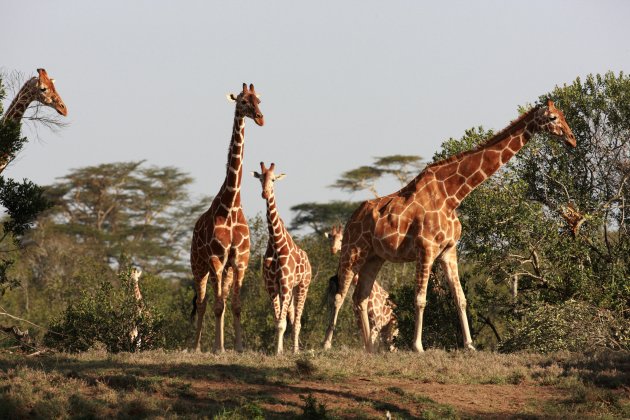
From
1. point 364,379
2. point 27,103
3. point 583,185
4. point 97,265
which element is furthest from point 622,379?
point 97,265

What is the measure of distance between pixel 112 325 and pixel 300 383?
8535 mm

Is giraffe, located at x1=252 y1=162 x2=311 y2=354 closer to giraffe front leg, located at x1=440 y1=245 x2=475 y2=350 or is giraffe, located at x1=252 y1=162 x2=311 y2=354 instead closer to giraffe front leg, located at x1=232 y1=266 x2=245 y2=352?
giraffe front leg, located at x1=232 y1=266 x2=245 y2=352

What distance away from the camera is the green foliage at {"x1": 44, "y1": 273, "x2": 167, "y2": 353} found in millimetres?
24808

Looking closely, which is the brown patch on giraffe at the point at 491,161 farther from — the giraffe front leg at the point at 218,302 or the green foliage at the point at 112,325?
the green foliage at the point at 112,325

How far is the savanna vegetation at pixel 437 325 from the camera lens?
55.0ft

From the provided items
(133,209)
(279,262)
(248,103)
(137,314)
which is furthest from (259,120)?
(133,209)

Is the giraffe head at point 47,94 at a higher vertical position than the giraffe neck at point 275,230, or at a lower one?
higher

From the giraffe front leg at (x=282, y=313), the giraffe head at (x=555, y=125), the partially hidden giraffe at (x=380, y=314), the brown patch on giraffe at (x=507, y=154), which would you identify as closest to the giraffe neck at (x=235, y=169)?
the giraffe front leg at (x=282, y=313)

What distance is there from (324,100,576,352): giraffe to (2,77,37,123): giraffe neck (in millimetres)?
7208

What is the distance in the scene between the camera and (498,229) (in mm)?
24703

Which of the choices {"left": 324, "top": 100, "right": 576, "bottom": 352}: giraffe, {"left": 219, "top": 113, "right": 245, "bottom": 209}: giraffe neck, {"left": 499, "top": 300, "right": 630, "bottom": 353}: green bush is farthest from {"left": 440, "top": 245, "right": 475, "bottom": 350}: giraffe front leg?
{"left": 219, "top": 113, "right": 245, "bottom": 209}: giraffe neck

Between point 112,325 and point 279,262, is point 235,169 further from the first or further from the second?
point 112,325

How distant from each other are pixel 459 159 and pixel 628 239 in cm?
640

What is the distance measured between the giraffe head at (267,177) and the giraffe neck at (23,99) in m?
4.74
